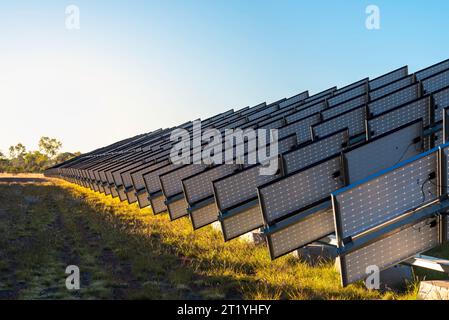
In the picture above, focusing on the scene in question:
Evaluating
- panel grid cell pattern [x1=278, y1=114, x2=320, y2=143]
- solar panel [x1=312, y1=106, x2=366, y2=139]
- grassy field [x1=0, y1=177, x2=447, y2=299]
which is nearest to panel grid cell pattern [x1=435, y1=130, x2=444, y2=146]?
solar panel [x1=312, y1=106, x2=366, y2=139]

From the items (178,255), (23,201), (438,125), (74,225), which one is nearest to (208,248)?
(178,255)

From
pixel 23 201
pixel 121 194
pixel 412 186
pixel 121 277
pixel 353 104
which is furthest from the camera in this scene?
pixel 23 201

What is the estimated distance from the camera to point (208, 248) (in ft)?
35.5

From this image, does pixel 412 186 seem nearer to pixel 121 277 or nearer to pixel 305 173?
pixel 305 173

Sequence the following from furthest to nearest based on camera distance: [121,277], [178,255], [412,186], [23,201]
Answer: [23,201] → [178,255] → [121,277] → [412,186]

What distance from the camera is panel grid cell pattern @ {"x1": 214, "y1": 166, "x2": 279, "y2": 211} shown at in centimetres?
880

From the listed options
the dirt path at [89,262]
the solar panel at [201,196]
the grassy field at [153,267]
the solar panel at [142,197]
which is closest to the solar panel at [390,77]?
the solar panel at [142,197]

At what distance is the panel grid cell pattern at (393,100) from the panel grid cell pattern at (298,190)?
5.24 metres

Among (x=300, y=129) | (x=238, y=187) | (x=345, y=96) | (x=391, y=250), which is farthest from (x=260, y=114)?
(x=391, y=250)

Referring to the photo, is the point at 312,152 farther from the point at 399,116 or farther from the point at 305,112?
the point at 305,112

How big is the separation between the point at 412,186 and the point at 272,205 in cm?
233

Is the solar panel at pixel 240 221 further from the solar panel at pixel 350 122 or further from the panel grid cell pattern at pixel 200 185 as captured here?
the solar panel at pixel 350 122

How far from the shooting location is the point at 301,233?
7457 mm

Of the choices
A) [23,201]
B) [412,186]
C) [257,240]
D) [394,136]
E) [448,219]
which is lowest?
[23,201]
